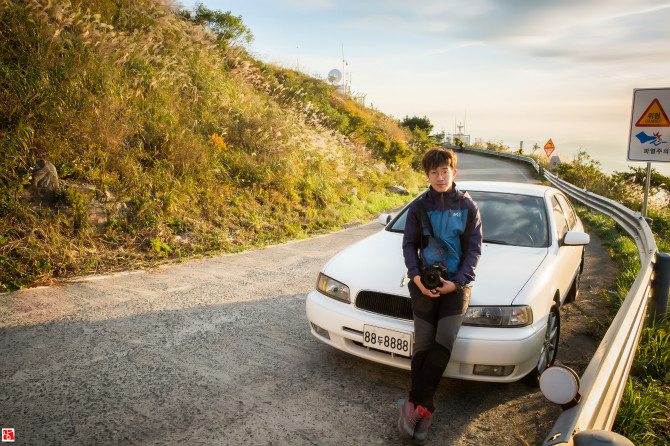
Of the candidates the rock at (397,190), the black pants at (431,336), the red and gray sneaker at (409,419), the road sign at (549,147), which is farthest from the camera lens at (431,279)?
the road sign at (549,147)

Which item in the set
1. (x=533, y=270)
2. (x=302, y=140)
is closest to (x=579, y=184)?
(x=302, y=140)

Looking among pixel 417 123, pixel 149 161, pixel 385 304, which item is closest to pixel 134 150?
pixel 149 161

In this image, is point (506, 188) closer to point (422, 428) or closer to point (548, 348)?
point (548, 348)

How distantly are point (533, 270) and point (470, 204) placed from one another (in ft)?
2.97

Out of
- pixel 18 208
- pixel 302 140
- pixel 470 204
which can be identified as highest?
pixel 302 140

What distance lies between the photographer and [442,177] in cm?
294

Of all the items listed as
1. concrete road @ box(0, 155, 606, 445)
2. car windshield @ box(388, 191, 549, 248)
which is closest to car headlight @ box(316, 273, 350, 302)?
concrete road @ box(0, 155, 606, 445)

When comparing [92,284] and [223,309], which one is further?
[92,284]

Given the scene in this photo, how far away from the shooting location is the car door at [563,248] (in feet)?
12.9

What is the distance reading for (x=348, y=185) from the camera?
14.9m

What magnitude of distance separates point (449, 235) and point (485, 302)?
0.55 meters

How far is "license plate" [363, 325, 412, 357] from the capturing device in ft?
9.87

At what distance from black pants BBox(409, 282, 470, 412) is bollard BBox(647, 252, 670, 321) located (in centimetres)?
257

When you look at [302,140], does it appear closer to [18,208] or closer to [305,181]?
[305,181]
